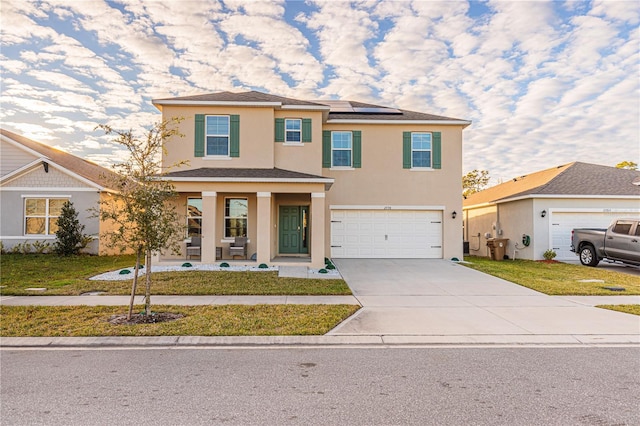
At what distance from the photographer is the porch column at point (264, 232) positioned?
15.0 meters

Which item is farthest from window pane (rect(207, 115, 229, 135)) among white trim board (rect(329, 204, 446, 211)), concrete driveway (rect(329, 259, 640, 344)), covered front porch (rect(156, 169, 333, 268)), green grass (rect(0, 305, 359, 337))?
green grass (rect(0, 305, 359, 337))

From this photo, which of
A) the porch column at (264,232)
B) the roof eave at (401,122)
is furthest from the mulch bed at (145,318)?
the roof eave at (401,122)

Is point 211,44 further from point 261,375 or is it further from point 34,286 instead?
point 261,375

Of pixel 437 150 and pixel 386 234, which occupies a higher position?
pixel 437 150

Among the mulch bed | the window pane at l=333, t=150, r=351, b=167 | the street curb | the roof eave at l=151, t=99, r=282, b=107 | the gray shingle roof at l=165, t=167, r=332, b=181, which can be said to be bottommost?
the street curb

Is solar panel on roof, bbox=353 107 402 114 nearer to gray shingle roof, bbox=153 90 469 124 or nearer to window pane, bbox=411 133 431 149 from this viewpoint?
gray shingle roof, bbox=153 90 469 124

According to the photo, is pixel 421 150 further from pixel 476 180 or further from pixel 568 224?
pixel 476 180

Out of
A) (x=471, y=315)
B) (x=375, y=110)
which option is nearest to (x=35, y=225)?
(x=375, y=110)

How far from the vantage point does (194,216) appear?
16812mm

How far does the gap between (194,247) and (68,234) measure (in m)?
7.02

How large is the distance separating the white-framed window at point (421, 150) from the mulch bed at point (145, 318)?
13648 millimetres

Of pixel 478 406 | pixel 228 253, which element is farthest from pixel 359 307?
pixel 228 253

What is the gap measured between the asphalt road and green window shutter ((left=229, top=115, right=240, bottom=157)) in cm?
1158

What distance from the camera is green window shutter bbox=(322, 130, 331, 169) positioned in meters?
18.7
